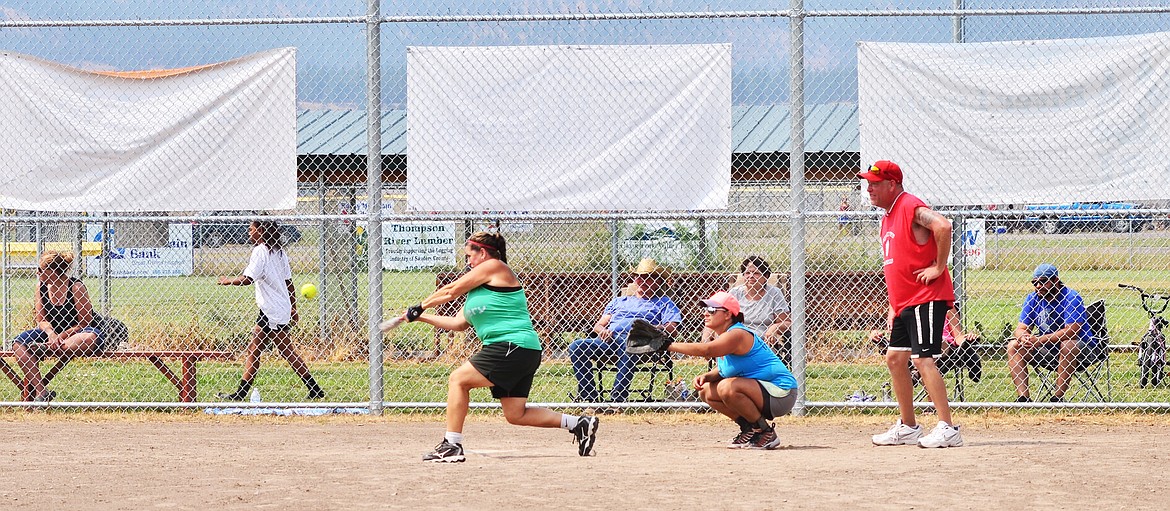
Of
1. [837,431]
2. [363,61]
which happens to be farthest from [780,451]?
[363,61]

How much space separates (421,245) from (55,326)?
782cm

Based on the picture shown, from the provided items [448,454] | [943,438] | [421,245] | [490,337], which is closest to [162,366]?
[448,454]

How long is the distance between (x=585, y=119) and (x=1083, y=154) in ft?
10.3

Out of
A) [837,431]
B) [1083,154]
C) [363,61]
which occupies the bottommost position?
[837,431]

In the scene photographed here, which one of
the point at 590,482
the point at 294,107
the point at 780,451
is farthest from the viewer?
the point at 294,107

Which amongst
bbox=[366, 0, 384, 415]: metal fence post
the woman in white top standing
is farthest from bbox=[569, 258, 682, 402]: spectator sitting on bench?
→ the woman in white top standing

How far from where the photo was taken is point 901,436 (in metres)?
7.86

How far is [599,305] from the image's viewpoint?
13.2 meters

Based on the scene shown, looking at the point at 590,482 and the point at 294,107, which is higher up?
the point at 294,107

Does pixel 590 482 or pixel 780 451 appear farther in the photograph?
pixel 780 451

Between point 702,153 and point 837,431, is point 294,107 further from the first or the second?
point 837,431

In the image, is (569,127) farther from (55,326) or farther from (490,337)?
(55,326)

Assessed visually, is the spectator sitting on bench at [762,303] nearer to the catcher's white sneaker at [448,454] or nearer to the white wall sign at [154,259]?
the catcher's white sneaker at [448,454]

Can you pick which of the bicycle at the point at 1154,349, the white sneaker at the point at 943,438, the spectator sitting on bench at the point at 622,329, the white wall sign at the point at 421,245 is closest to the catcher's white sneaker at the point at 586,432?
the white sneaker at the point at 943,438
